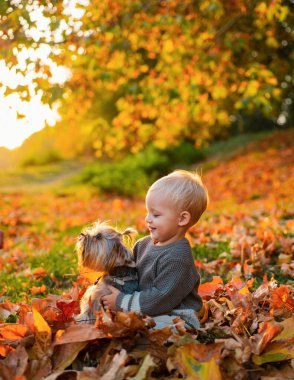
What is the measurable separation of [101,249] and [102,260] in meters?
0.06

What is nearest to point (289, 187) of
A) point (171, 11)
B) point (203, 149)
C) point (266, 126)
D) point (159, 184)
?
point (171, 11)

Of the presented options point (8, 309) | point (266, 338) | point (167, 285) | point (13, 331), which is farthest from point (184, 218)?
point (8, 309)

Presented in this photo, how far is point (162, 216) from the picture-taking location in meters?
2.79

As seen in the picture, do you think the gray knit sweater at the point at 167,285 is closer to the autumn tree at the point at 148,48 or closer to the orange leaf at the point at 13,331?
the orange leaf at the point at 13,331

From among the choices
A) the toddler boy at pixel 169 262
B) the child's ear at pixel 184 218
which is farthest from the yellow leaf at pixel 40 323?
the child's ear at pixel 184 218

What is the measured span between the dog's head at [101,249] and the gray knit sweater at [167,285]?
16 centimetres

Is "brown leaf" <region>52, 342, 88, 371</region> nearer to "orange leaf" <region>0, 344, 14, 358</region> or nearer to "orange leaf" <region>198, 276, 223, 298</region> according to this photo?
"orange leaf" <region>0, 344, 14, 358</region>

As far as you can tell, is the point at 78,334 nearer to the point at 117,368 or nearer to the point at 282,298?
the point at 117,368

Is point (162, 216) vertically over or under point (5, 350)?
over

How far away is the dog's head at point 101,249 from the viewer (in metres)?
2.73

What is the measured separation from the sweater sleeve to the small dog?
0.13 meters

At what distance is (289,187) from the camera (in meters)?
11.9

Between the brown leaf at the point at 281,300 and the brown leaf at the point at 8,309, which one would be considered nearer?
the brown leaf at the point at 281,300

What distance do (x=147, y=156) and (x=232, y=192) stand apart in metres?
7.05
